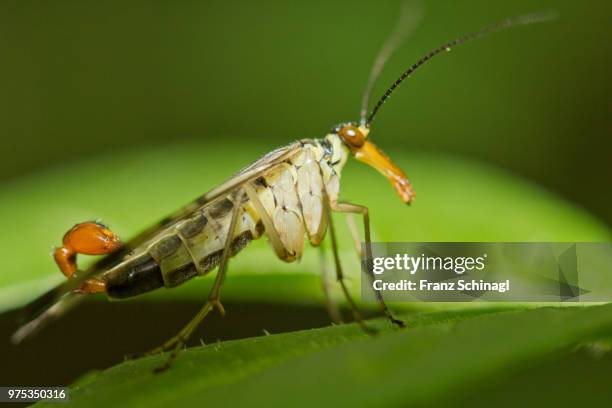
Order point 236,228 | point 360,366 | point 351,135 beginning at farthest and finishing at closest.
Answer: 1. point 351,135
2. point 236,228
3. point 360,366

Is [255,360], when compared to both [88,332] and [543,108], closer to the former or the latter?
[88,332]

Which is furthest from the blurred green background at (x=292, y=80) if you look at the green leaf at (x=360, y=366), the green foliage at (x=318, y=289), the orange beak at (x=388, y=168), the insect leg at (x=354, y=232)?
the green leaf at (x=360, y=366)

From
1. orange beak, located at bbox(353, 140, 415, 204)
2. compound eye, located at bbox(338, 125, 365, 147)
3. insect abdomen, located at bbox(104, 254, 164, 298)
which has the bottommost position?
insect abdomen, located at bbox(104, 254, 164, 298)

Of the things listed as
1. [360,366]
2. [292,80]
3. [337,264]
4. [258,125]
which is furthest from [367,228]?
[292,80]

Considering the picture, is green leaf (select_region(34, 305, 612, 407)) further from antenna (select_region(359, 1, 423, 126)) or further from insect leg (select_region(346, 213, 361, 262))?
antenna (select_region(359, 1, 423, 126))

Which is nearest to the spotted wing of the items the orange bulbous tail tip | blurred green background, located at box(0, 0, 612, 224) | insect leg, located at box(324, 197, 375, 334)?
the orange bulbous tail tip

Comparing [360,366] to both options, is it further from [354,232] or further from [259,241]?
[354,232]

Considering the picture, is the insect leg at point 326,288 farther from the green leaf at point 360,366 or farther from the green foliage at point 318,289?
the green leaf at point 360,366
